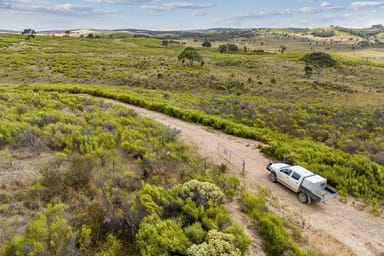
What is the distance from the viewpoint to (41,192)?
8078 millimetres

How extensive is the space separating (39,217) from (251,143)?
11.4 metres

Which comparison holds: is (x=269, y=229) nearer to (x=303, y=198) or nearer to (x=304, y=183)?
(x=303, y=198)

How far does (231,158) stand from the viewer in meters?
12.7

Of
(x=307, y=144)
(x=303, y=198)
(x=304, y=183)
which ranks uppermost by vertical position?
(x=304, y=183)

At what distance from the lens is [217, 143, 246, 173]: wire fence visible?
11.9m

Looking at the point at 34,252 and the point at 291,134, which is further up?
the point at 34,252

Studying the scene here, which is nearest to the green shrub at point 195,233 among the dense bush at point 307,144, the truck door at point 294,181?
the truck door at point 294,181

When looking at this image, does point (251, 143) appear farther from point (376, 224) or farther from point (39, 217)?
point (39, 217)

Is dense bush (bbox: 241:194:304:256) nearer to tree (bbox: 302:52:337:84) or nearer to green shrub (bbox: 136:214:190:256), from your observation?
green shrub (bbox: 136:214:190:256)

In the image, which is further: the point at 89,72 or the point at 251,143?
the point at 89,72

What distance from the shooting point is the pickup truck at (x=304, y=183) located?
31.3ft

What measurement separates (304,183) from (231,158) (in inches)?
149

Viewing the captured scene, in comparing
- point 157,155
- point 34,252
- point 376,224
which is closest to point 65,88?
point 157,155

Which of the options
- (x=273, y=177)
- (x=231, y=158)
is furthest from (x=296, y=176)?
(x=231, y=158)
